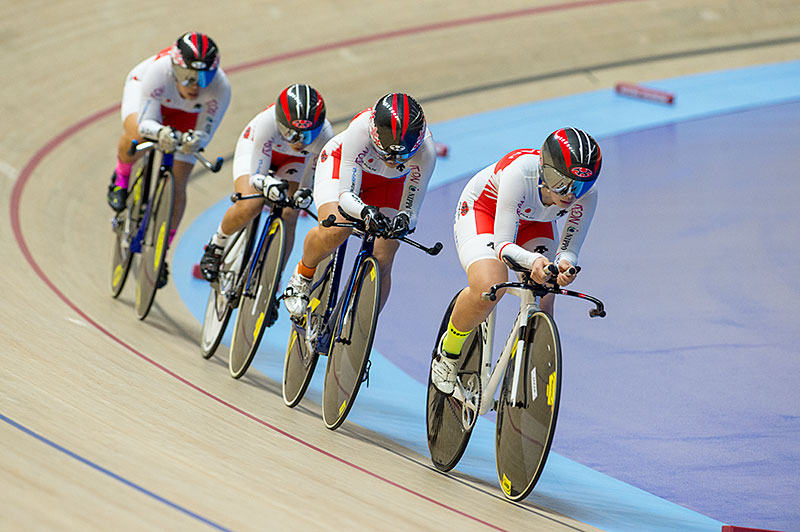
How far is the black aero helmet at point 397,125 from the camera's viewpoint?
340 centimetres

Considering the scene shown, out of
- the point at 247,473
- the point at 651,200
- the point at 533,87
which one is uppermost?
the point at 533,87

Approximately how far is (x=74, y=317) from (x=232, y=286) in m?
0.70

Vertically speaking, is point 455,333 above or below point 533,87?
below

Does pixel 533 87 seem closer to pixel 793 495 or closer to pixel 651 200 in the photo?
pixel 651 200

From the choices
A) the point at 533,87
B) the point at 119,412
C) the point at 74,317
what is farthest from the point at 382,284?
the point at 533,87

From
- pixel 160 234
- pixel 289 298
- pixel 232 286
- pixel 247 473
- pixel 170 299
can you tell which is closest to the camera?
pixel 247 473

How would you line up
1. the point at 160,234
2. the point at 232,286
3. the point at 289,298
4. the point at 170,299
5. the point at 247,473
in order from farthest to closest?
the point at 170,299, the point at 160,234, the point at 232,286, the point at 289,298, the point at 247,473

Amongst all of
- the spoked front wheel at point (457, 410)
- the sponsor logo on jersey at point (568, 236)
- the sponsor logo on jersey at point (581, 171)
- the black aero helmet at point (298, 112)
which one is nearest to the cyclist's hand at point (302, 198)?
the black aero helmet at point (298, 112)

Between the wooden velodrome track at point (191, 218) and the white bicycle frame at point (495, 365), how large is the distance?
0.26 m

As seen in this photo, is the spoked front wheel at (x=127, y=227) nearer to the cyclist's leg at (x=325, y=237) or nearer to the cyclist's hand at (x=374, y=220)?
the cyclist's leg at (x=325, y=237)

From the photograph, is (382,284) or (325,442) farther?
(382,284)

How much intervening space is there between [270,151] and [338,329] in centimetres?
90

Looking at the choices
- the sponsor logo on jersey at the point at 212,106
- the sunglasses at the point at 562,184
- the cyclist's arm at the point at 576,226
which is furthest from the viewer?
the sponsor logo on jersey at the point at 212,106

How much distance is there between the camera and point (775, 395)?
4.43 meters
